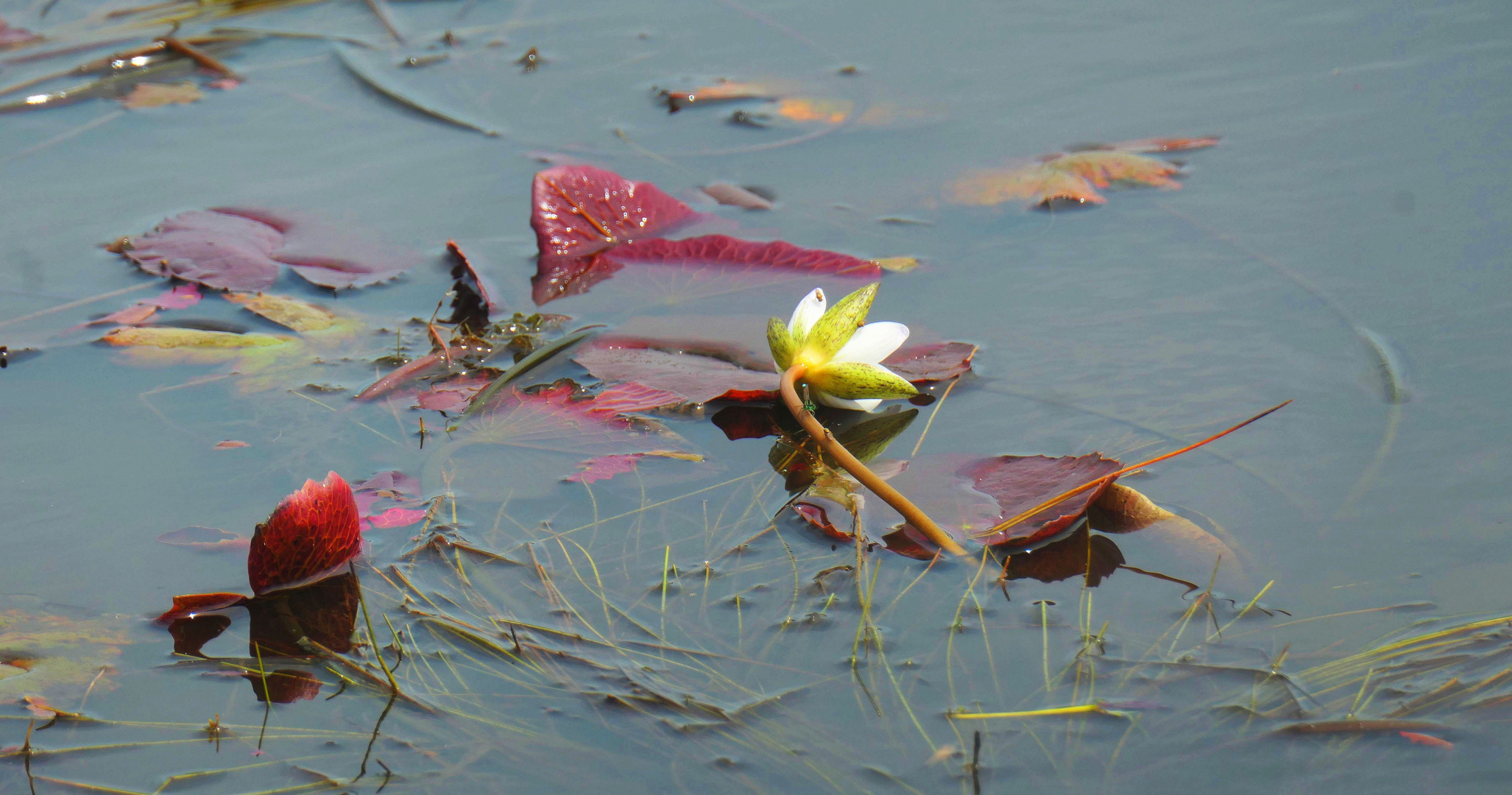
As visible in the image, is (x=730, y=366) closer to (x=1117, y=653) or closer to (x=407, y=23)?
(x=1117, y=653)

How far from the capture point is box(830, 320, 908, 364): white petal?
138cm

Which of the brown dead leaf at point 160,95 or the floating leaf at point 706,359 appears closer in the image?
the floating leaf at point 706,359

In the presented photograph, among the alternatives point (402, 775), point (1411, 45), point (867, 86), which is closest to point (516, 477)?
point (402, 775)

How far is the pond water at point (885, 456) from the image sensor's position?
1002mm

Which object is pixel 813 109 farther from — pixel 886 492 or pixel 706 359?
pixel 886 492

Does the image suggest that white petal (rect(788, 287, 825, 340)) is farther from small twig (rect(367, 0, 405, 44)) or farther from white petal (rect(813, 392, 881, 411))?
small twig (rect(367, 0, 405, 44))

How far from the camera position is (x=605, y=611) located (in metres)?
1.16

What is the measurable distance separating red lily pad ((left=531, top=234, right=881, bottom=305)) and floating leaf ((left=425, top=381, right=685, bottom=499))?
1.14ft

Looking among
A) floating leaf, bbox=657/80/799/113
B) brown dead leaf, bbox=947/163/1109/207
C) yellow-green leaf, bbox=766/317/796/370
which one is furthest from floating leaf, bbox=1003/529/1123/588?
floating leaf, bbox=657/80/799/113

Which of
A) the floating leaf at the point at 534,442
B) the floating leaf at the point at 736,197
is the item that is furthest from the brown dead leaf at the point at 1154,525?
the floating leaf at the point at 736,197

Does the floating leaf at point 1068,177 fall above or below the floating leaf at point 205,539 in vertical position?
above

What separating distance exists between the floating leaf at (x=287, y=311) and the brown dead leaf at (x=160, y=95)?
3.49ft

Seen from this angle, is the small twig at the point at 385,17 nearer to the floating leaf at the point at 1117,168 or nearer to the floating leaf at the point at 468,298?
the floating leaf at the point at 468,298

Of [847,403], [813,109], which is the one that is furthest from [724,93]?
[847,403]
